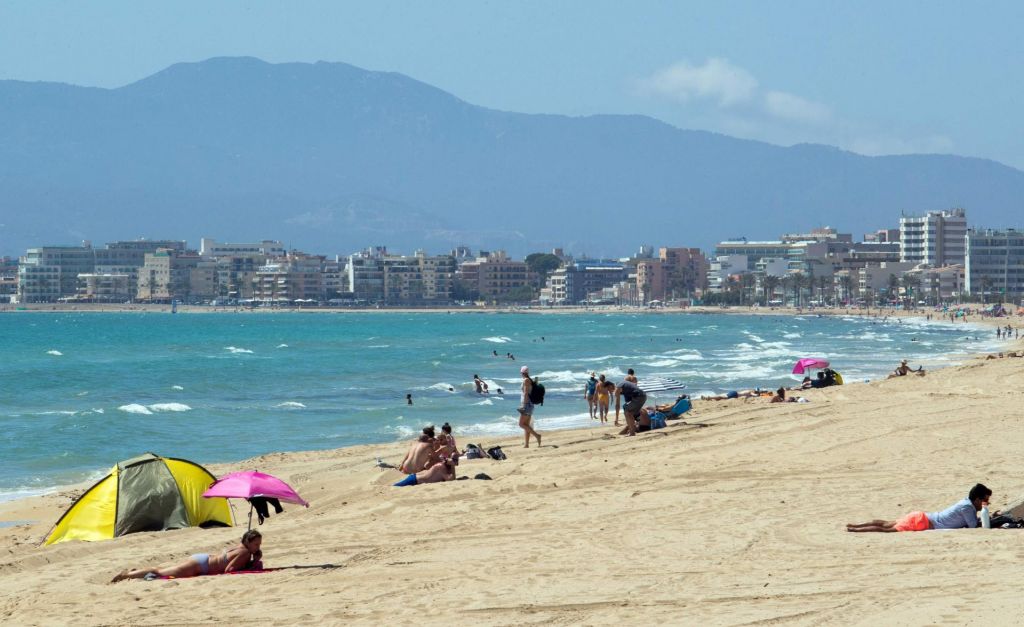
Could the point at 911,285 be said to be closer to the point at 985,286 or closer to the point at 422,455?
the point at 985,286

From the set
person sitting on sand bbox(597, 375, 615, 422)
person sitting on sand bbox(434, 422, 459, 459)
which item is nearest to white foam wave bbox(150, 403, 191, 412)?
person sitting on sand bbox(597, 375, 615, 422)

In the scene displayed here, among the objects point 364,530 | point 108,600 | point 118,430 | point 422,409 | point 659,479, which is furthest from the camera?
point 422,409

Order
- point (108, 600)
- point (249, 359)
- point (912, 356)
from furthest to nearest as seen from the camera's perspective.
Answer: point (249, 359)
point (912, 356)
point (108, 600)

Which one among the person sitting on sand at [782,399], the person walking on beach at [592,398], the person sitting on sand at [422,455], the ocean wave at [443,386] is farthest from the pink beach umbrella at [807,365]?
the person sitting on sand at [422,455]

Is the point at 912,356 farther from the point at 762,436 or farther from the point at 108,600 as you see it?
the point at 108,600

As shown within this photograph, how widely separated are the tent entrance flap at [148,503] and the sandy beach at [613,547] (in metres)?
0.50

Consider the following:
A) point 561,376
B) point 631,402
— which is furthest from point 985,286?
point 631,402

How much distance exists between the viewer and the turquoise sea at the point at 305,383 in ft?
95.3

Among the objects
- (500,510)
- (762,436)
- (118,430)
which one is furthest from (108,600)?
→ (118,430)

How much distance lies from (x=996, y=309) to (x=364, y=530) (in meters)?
140

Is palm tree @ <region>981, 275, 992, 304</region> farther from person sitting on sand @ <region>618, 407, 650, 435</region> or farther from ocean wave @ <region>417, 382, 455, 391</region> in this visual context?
person sitting on sand @ <region>618, 407, 650, 435</region>

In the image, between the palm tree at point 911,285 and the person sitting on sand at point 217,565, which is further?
the palm tree at point 911,285

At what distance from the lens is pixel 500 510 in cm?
1402

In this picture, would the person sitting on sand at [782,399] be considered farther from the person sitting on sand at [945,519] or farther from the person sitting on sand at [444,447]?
the person sitting on sand at [945,519]
